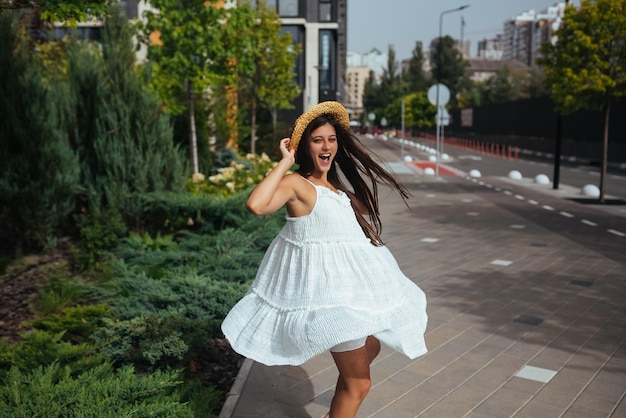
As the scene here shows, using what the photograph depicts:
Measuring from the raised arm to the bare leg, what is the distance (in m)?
0.82

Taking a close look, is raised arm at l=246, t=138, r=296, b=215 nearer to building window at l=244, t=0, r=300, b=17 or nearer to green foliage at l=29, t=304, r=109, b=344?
green foliage at l=29, t=304, r=109, b=344

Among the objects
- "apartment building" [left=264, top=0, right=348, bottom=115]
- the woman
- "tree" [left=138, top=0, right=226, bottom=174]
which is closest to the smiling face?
the woman

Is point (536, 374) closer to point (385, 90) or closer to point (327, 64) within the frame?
point (327, 64)

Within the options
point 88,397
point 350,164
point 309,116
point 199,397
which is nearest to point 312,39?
point 350,164

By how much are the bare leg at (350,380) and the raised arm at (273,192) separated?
825 mm

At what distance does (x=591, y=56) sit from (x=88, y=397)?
49.2ft

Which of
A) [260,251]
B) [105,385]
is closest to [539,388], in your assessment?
[105,385]

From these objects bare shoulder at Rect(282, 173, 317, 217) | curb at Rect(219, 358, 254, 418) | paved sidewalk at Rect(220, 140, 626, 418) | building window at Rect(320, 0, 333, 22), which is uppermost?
building window at Rect(320, 0, 333, 22)

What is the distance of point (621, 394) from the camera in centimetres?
454

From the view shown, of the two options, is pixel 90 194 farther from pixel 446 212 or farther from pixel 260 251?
pixel 446 212

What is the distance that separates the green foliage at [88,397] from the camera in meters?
3.02

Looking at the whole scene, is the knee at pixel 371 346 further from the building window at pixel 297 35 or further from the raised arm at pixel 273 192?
the building window at pixel 297 35

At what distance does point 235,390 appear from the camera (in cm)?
450

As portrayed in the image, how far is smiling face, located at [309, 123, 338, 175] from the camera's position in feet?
11.3
